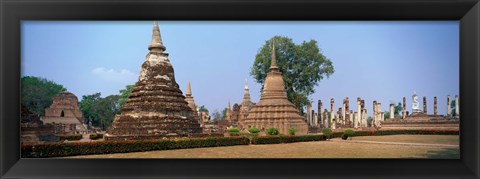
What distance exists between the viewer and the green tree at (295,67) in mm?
18344

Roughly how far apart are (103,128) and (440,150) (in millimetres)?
17527

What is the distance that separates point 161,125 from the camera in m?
13.6

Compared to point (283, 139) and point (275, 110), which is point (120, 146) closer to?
point (283, 139)

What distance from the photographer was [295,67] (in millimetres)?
20000

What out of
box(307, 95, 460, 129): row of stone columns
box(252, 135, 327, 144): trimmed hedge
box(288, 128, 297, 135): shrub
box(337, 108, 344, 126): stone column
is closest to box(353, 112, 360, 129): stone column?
box(307, 95, 460, 129): row of stone columns

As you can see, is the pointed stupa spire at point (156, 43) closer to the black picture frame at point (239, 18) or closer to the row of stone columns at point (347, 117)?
the black picture frame at point (239, 18)

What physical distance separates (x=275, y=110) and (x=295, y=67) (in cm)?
258

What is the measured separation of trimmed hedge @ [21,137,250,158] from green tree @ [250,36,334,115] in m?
6.44

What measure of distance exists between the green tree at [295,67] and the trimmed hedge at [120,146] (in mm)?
6445

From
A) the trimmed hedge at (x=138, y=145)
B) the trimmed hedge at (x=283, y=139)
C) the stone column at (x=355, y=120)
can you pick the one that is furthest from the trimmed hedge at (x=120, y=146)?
the stone column at (x=355, y=120)

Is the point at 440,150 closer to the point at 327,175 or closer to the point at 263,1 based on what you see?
the point at 327,175

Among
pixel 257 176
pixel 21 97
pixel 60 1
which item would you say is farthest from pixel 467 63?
pixel 21 97

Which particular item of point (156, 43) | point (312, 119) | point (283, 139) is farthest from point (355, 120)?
point (156, 43)

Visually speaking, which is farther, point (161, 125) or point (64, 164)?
point (161, 125)
